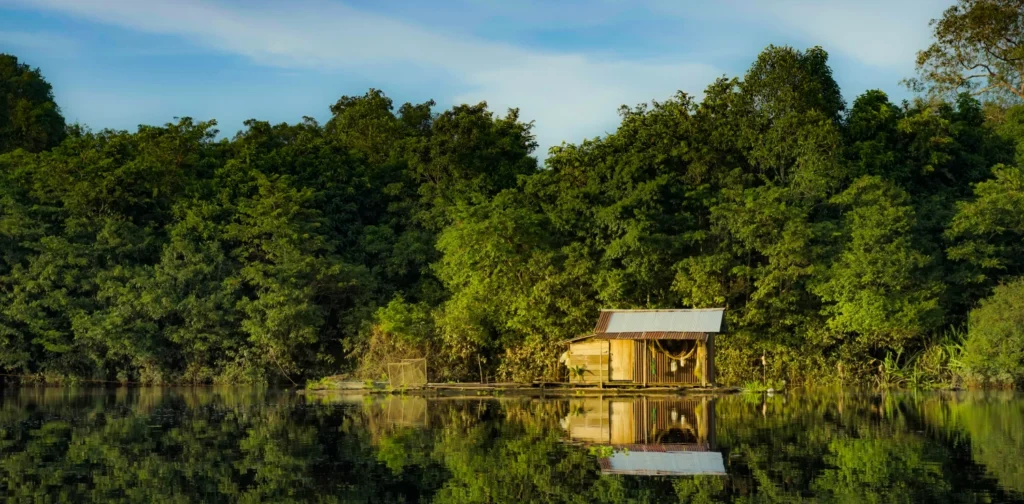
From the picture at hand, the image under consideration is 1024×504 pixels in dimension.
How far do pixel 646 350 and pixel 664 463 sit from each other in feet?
48.5

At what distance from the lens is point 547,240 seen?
34750 millimetres

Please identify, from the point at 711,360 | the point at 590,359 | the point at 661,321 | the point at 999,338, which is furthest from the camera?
the point at 590,359

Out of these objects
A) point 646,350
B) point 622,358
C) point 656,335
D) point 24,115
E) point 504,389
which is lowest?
point 504,389

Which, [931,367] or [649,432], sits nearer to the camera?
[649,432]

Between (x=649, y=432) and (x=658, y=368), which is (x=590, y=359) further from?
(x=649, y=432)

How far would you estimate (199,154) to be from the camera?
42.2 meters

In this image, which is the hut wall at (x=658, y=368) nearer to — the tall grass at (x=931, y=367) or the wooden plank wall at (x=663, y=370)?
the wooden plank wall at (x=663, y=370)

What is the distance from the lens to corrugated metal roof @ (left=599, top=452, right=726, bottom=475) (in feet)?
50.3

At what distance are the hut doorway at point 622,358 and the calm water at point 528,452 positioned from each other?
3.48 metres

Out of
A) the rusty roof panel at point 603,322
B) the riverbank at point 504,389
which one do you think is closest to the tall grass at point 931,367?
the riverbank at point 504,389

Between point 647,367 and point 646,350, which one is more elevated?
point 646,350

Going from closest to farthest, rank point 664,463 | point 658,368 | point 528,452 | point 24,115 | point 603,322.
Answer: point 664,463 < point 528,452 < point 603,322 < point 658,368 < point 24,115

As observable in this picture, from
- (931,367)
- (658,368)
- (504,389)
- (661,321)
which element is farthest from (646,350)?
(931,367)

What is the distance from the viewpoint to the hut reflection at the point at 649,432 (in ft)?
52.2
